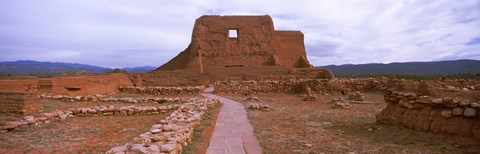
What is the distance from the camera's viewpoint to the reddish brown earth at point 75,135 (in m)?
6.33

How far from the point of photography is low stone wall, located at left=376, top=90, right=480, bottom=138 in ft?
21.2

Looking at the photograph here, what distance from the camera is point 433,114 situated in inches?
284

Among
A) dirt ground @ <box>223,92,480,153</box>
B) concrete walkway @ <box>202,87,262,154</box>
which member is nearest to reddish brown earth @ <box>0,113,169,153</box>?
concrete walkway @ <box>202,87,262,154</box>

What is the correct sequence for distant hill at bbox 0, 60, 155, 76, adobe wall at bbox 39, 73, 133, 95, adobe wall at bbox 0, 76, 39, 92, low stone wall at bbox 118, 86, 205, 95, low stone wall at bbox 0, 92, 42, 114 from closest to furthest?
low stone wall at bbox 0, 92, 42, 114 < adobe wall at bbox 0, 76, 39, 92 < adobe wall at bbox 39, 73, 133, 95 < low stone wall at bbox 118, 86, 205, 95 < distant hill at bbox 0, 60, 155, 76

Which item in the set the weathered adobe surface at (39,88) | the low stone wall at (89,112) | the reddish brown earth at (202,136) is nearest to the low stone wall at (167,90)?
the weathered adobe surface at (39,88)

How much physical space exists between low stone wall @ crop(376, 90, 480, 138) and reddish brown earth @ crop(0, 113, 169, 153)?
6.23 metres

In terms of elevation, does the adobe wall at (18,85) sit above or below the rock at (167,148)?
above

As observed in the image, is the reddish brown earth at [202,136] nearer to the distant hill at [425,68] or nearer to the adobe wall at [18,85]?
the adobe wall at [18,85]

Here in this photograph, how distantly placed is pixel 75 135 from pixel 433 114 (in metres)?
7.99

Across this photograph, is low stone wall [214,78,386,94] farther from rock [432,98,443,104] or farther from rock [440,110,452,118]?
rock [440,110,452,118]

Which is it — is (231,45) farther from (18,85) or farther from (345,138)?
(345,138)

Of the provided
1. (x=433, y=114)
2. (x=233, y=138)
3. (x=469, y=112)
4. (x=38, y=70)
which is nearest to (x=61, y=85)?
(x=233, y=138)

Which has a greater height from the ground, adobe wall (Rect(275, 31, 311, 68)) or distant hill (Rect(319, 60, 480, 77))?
adobe wall (Rect(275, 31, 311, 68))

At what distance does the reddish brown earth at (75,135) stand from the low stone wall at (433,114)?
623 cm
